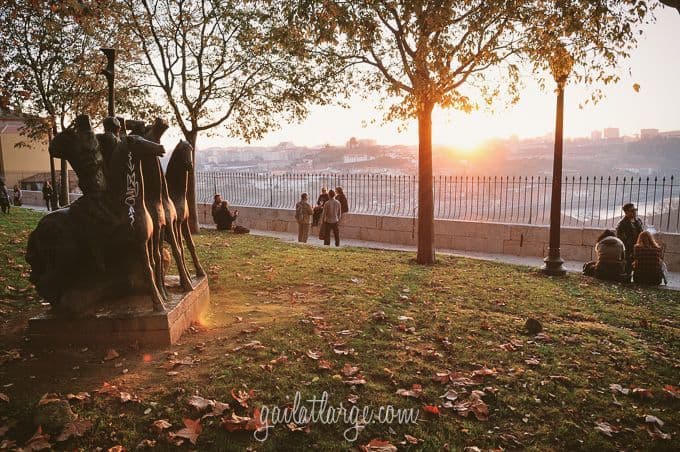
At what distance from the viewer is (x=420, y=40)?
923 centimetres

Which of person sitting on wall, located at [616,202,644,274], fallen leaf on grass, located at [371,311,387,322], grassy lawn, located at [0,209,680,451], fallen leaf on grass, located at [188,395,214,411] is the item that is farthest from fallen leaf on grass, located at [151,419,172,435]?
person sitting on wall, located at [616,202,644,274]

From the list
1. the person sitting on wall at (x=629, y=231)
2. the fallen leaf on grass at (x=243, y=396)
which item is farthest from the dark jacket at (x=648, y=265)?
the fallen leaf on grass at (x=243, y=396)

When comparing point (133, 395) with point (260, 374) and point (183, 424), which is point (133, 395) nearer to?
point (183, 424)

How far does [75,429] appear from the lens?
3.36m

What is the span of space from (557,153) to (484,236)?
4.75 m

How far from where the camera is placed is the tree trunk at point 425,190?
10703 millimetres

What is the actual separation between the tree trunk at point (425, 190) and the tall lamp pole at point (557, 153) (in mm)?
2521

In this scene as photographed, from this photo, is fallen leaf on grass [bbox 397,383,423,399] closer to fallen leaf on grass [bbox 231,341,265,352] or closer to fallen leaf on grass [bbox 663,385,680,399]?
fallen leaf on grass [bbox 231,341,265,352]

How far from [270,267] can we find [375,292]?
2.56 meters

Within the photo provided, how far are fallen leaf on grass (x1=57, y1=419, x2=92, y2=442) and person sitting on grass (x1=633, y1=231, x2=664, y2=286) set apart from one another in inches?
375

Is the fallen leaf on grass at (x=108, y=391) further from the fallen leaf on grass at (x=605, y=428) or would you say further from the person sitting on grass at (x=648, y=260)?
the person sitting on grass at (x=648, y=260)

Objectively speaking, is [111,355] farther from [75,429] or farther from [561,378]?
[561,378]

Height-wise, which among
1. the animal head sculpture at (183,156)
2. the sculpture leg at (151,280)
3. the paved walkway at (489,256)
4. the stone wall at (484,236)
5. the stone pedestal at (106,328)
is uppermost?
the animal head sculpture at (183,156)

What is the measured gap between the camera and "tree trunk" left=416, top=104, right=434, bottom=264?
10703mm
